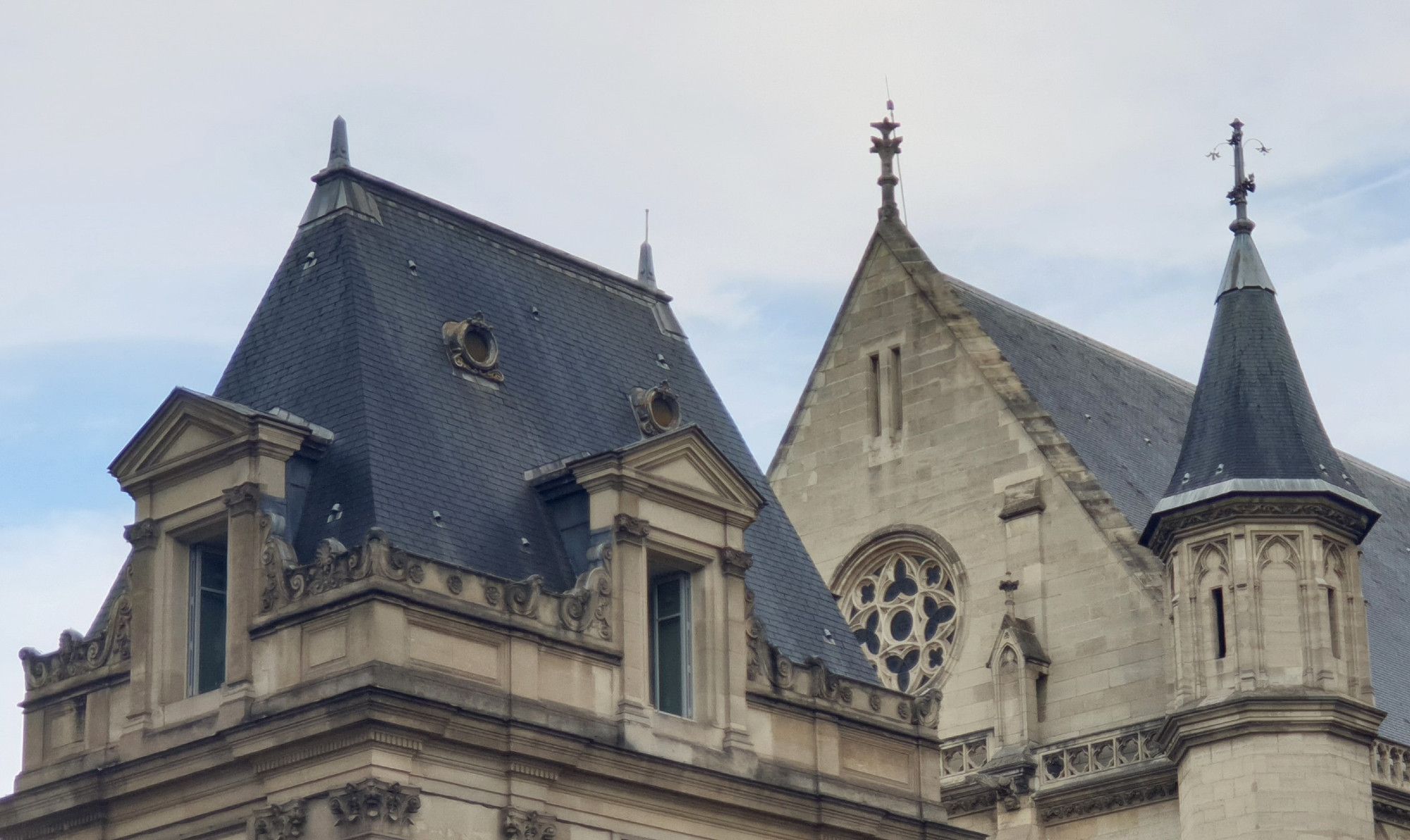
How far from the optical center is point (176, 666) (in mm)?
31859

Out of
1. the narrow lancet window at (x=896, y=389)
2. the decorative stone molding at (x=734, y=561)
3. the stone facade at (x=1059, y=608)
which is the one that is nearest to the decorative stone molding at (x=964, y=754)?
the stone facade at (x=1059, y=608)

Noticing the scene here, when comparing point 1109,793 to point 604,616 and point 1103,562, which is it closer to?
point 1103,562

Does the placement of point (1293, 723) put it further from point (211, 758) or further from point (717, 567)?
point (211, 758)

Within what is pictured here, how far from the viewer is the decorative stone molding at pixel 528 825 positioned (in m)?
30.6

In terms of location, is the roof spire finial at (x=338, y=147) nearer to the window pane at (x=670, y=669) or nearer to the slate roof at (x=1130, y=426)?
the window pane at (x=670, y=669)

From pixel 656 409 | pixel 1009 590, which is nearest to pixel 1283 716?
pixel 1009 590

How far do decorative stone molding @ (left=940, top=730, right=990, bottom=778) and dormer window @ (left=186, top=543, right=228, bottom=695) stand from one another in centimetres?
1769

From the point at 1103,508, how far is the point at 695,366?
1086cm

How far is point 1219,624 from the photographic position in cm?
4344

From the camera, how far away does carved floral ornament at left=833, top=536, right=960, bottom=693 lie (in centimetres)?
4931

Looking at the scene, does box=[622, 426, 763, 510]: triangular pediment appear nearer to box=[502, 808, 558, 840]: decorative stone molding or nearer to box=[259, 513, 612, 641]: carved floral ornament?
box=[259, 513, 612, 641]: carved floral ornament

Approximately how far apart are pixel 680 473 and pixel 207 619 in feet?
18.1

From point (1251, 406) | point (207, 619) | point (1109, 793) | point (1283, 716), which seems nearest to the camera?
point (207, 619)

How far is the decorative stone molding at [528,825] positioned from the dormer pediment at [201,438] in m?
4.64
